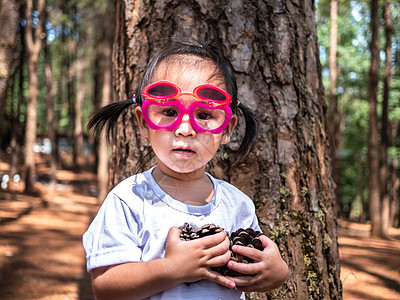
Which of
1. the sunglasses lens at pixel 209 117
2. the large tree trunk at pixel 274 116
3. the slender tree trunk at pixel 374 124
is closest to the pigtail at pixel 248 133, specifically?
the large tree trunk at pixel 274 116

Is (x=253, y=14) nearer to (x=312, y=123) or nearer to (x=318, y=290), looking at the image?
(x=312, y=123)

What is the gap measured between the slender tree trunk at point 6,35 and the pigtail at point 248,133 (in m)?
4.73

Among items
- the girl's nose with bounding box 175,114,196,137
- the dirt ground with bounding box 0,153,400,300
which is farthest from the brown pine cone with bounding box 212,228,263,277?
the dirt ground with bounding box 0,153,400,300

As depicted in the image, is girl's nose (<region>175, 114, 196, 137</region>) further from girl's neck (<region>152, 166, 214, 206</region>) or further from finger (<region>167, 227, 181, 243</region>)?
finger (<region>167, 227, 181, 243</region>)

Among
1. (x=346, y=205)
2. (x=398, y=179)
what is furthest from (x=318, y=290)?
(x=346, y=205)

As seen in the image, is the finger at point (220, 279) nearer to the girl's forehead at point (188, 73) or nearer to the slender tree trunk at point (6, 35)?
the girl's forehead at point (188, 73)

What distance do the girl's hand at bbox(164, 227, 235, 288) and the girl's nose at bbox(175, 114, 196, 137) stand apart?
1.15 ft

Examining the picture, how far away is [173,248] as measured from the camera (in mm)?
1279

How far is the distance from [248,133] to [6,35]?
5015 millimetres

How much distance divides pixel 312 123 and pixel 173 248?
4.66ft

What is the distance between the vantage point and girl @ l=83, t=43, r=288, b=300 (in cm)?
128

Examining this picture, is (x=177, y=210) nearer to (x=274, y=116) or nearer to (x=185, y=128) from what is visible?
(x=185, y=128)

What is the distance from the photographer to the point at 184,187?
1513 mm

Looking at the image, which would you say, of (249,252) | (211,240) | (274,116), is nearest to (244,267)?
(249,252)
